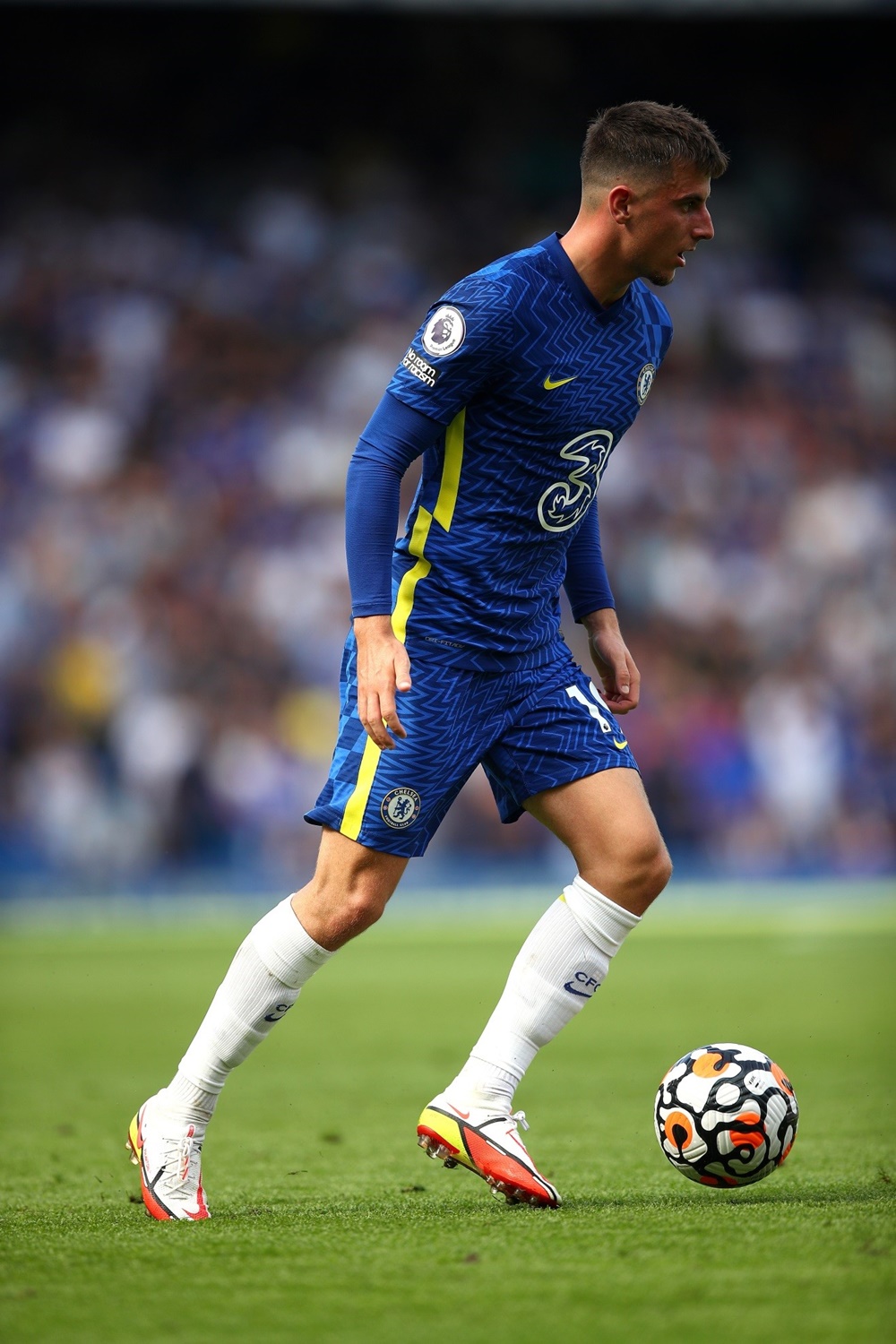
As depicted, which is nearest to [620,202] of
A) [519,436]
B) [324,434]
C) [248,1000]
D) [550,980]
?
[519,436]

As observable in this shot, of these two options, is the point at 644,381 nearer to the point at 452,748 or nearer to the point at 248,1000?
the point at 452,748

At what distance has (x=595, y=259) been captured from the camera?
4.00 meters

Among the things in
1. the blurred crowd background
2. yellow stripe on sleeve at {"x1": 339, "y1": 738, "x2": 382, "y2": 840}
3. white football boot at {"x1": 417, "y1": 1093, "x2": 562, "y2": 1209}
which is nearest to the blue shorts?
yellow stripe on sleeve at {"x1": 339, "y1": 738, "x2": 382, "y2": 840}

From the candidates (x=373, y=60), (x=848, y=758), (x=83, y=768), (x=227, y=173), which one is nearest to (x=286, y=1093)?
(x=83, y=768)

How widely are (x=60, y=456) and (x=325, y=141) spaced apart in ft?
17.4

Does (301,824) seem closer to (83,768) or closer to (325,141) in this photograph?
(83,768)

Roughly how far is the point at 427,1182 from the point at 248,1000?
889 millimetres

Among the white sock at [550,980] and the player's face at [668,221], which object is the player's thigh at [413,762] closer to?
the white sock at [550,980]

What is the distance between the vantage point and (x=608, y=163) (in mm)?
3977

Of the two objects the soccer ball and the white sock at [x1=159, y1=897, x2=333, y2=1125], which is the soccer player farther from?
the soccer ball

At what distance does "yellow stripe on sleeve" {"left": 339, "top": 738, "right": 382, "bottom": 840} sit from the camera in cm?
390

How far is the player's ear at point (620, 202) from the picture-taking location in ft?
13.0

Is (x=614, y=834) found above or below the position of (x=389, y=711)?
below

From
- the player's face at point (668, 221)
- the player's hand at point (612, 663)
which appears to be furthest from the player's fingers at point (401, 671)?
the player's face at point (668, 221)
